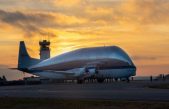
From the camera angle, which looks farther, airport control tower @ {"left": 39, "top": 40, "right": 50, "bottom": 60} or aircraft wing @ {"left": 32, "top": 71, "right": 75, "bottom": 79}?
airport control tower @ {"left": 39, "top": 40, "right": 50, "bottom": 60}

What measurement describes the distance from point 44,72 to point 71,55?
39.4 feet

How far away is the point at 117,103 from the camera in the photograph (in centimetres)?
2795

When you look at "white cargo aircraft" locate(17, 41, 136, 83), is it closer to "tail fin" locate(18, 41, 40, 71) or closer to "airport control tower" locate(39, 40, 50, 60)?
"tail fin" locate(18, 41, 40, 71)

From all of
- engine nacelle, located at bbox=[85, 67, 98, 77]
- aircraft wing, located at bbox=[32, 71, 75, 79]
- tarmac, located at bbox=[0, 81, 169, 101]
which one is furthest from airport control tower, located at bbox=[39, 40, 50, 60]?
tarmac, located at bbox=[0, 81, 169, 101]

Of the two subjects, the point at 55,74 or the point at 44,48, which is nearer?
the point at 55,74

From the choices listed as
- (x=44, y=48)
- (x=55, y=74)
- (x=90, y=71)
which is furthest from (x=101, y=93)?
(x=44, y=48)

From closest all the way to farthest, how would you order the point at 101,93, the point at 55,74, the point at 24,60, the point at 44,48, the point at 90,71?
the point at 101,93
the point at 90,71
the point at 55,74
the point at 24,60
the point at 44,48

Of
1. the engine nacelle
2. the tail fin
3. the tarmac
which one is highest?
the tail fin

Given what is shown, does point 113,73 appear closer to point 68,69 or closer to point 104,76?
point 104,76

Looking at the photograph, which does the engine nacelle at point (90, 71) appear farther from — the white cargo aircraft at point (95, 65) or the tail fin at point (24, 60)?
the tail fin at point (24, 60)

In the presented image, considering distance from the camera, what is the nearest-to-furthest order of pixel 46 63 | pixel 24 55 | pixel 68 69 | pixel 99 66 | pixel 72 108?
pixel 72 108
pixel 99 66
pixel 68 69
pixel 46 63
pixel 24 55

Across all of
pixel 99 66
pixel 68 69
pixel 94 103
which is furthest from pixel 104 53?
pixel 94 103

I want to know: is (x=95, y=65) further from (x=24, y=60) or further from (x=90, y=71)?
(x=24, y=60)

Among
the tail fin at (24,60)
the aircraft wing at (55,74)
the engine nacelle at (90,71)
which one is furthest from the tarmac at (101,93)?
the tail fin at (24,60)
